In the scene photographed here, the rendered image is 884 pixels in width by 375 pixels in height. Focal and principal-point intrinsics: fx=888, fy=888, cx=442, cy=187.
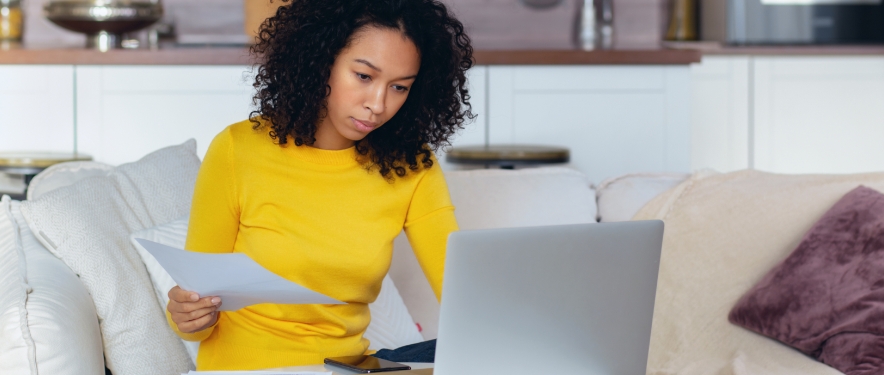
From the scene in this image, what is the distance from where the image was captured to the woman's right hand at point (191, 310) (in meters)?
1.14

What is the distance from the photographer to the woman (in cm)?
124

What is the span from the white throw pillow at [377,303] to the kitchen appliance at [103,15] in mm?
1640

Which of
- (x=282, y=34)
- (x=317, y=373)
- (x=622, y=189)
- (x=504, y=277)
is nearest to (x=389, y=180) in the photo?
(x=282, y=34)

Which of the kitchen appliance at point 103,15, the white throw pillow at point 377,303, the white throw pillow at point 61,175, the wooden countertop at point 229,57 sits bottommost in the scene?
the white throw pillow at point 377,303

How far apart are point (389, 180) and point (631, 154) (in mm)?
1631

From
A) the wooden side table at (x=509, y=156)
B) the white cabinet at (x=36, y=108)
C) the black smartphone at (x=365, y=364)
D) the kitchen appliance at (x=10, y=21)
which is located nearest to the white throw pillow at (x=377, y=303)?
the black smartphone at (x=365, y=364)

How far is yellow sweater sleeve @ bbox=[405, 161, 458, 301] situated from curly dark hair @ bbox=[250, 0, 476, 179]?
0.13 ft

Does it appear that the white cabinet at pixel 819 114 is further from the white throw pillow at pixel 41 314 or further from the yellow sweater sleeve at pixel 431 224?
the white throw pillow at pixel 41 314

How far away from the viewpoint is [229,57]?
2750 mm

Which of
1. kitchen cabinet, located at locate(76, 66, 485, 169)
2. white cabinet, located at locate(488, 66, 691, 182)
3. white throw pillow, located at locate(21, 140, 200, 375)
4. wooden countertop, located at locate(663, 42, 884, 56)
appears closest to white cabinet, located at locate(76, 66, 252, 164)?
kitchen cabinet, located at locate(76, 66, 485, 169)

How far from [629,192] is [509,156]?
622mm

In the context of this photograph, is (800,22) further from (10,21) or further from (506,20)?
(10,21)

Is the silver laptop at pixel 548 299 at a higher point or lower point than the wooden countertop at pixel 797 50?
lower

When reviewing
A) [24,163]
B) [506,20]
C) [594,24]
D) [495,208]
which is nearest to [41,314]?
[495,208]
